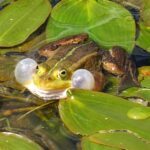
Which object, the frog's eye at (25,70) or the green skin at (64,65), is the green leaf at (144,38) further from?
the frog's eye at (25,70)

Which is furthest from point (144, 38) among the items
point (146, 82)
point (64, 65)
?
point (64, 65)

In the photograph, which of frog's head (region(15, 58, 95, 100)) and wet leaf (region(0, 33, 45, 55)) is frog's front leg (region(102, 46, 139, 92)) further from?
wet leaf (region(0, 33, 45, 55))

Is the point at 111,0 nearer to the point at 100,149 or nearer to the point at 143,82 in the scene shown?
the point at 143,82

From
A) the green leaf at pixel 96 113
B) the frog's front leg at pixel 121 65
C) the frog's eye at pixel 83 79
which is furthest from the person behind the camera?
the frog's front leg at pixel 121 65

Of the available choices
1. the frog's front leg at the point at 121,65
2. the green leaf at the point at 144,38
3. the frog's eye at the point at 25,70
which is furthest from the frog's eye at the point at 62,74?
the green leaf at the point at 144,38

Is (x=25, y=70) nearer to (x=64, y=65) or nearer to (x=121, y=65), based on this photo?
(x=64, y=65)

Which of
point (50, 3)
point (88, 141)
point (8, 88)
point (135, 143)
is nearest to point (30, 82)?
point (8, 88)
